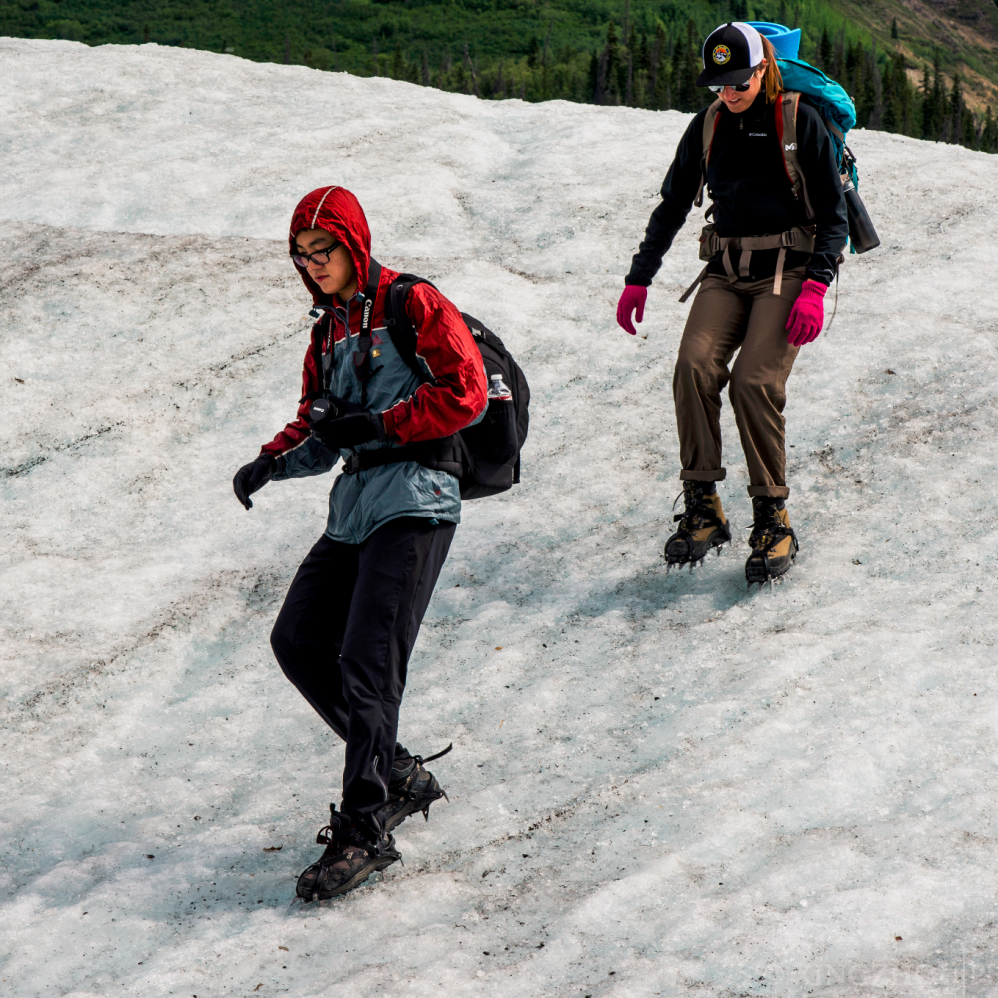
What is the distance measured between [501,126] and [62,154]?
5.69m

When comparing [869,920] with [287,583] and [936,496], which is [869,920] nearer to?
[936,496]

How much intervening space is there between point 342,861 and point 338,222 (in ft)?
8.29

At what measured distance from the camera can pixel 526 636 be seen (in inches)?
242

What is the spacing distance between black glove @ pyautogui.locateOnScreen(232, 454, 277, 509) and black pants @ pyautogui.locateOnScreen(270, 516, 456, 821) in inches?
14.5

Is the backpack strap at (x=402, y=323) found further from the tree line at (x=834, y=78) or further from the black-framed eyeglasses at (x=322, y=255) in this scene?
the tree line at (x=834, y=78)

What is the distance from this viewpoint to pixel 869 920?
360cm

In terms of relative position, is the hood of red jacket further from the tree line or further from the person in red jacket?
the tree line

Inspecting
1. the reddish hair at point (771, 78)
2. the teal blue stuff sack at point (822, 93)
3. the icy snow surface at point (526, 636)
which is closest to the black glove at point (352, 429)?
the icy snow surface at point (526, 636)

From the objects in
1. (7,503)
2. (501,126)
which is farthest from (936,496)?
(501,126)

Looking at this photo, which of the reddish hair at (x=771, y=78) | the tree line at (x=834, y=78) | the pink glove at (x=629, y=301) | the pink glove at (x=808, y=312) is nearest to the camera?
the reddish hair at (x=771, y=78)

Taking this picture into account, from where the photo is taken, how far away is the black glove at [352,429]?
4.10 meters

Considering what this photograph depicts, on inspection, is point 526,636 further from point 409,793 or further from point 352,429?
point 352,429

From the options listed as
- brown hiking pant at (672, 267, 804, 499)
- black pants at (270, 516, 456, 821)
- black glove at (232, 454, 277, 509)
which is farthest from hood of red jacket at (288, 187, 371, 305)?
brown hiking pant at (672, 267, 804, 499)

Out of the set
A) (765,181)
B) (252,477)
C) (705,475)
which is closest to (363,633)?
(252,477)
